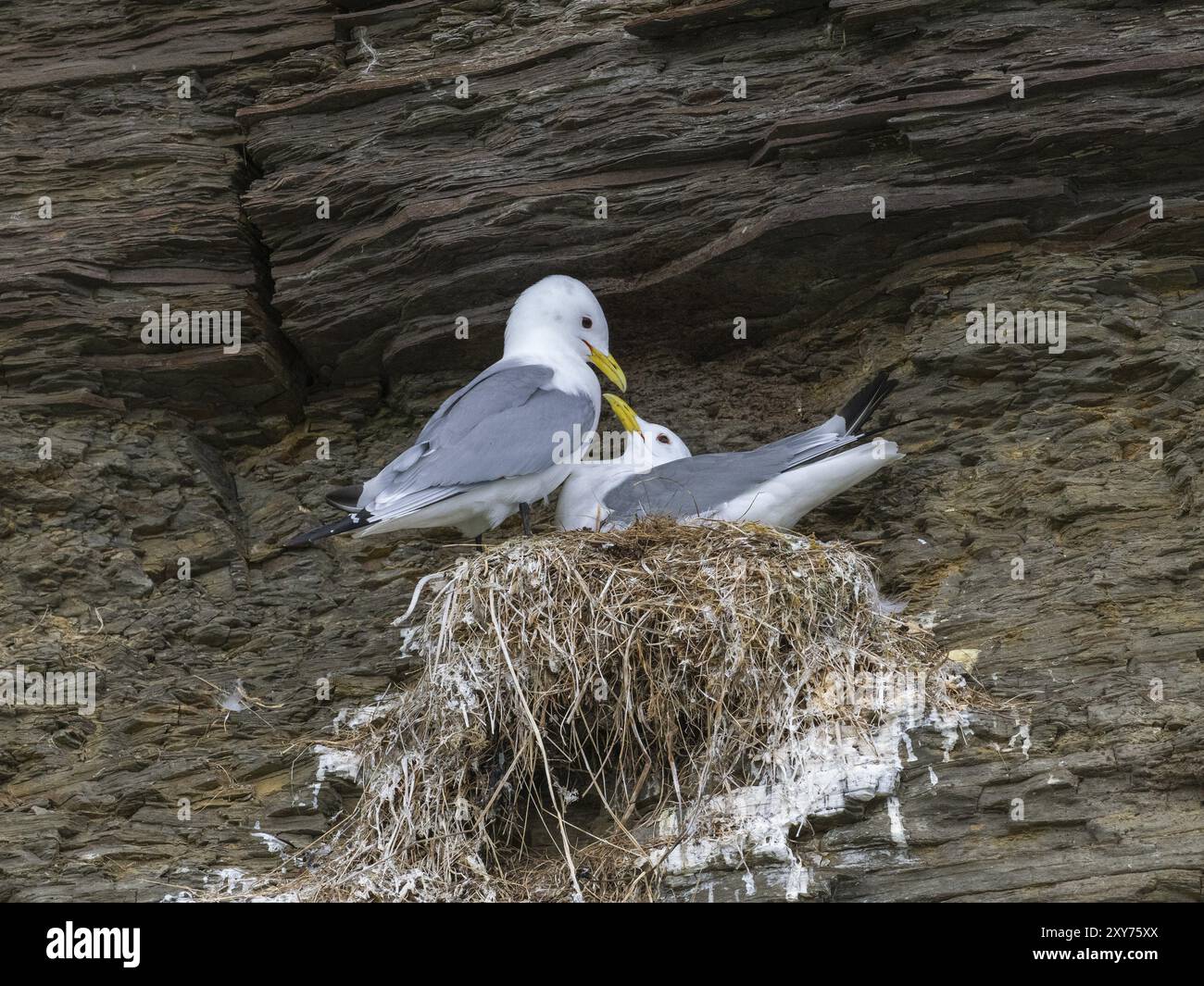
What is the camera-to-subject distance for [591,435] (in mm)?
6793

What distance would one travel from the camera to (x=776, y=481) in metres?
6.53

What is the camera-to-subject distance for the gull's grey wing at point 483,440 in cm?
642

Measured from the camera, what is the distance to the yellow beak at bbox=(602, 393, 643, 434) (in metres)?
7.23

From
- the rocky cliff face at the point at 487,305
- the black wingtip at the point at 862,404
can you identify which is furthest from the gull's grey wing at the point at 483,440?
the black wingtip at the point at 862,404

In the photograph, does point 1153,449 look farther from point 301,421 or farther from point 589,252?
point 301,421

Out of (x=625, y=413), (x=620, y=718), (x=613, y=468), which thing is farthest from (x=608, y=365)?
(x=620, y=718)

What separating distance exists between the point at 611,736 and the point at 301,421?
302 cm

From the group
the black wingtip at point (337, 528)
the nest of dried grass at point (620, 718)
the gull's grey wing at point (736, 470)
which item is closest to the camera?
the nest of dried grass at point (620, 718)

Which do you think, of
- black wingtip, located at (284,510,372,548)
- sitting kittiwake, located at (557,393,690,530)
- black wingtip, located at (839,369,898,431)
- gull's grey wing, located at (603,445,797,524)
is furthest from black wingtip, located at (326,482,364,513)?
black wingtip, located at (839,369,898,431)

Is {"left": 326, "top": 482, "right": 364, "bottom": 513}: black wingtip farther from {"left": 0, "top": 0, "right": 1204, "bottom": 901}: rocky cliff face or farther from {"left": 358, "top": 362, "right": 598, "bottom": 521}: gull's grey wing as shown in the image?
{"left": 0, "top": 0, "right": 1204, "bottom": 901}: rocky cliff face

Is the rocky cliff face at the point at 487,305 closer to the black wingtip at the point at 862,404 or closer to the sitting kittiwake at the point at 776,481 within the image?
the sitting kittiwake at the point at 776,481

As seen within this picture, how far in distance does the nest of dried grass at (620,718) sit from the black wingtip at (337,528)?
0.49 meters

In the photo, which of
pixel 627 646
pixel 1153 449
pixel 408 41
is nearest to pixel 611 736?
pixel 627 646

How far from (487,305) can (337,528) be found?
197 centimetres
